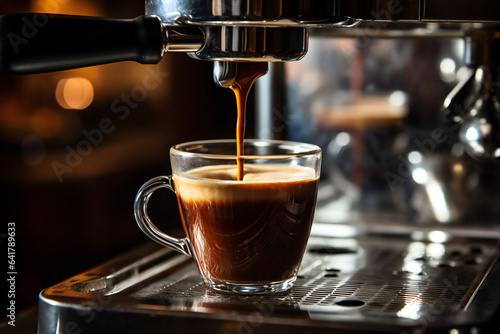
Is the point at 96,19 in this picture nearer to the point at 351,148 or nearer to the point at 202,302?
the point at 202,302

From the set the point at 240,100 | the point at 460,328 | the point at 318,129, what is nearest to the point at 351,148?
→ the point at 318,129

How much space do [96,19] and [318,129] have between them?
53cm

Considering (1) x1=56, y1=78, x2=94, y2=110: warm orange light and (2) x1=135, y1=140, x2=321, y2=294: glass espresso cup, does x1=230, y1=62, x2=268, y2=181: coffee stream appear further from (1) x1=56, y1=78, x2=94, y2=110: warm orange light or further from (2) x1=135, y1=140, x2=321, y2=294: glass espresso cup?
(1) x1=56, y1=78, x2=94, y2=110: warm orange light

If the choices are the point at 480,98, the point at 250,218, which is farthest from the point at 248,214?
the point at 480,98

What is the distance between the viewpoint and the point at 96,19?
463 millimetres

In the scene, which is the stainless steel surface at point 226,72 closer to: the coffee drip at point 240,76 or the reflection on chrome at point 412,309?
the coffee drip at point 240,76

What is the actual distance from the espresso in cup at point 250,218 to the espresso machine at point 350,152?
31mm

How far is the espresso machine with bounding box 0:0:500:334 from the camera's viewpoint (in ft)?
1.59

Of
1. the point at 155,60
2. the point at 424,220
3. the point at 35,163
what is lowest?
the point at 424,220

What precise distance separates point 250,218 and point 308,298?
8cm

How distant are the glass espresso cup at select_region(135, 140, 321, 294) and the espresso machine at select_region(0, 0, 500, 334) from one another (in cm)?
3

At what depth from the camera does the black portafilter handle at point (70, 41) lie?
429 mm

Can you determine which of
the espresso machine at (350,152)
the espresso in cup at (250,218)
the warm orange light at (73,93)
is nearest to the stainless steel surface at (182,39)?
the espresso machine at (350,152)

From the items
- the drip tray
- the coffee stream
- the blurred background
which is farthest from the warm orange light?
the coffee stream
